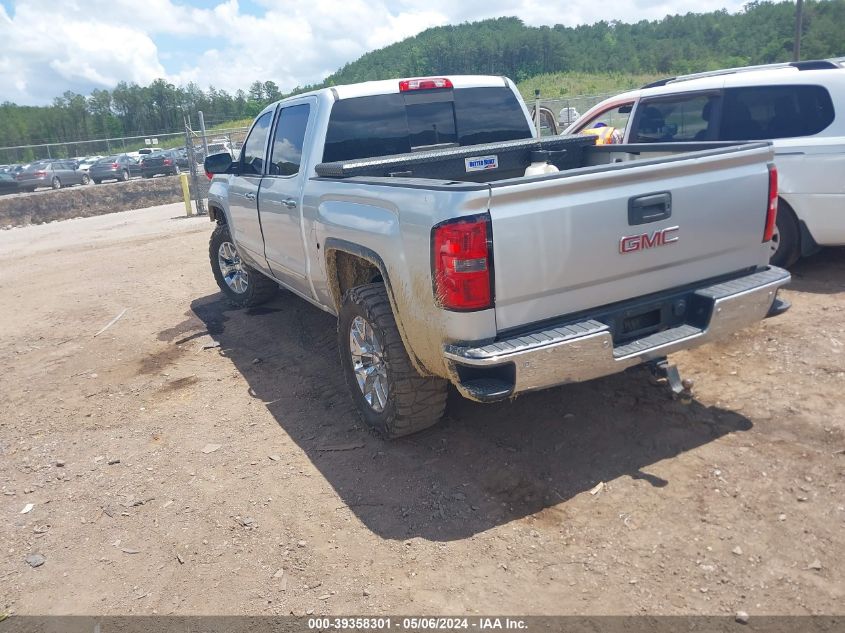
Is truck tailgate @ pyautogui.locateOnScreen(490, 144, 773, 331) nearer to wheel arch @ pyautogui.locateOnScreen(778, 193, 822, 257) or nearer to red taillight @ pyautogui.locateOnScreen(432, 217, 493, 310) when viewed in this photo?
red taillight @ pyautogui.locateOnScreen(432, 217, 493, 310)

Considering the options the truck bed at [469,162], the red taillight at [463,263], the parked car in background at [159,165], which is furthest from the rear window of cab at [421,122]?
the parked car in background at [159,165]

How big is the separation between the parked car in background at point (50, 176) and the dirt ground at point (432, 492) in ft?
86.4

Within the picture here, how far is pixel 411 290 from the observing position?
11.1ft

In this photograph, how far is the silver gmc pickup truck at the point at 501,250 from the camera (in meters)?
3.09

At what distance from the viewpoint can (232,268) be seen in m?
7.52

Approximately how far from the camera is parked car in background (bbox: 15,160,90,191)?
27.9m

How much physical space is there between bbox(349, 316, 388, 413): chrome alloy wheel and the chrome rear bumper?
0.88m

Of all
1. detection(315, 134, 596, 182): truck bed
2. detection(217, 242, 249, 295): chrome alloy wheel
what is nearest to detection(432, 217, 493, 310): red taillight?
detection(315, 134, 596, 182): truck bed

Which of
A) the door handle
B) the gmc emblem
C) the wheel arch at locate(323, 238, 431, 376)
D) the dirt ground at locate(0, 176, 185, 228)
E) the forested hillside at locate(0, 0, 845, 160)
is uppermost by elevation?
the forested hillside at locate(0, 0, 845, 160)

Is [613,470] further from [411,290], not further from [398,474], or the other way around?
[411,290]

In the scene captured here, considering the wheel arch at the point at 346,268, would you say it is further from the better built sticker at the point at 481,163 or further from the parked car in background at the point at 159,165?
the parked car in background at the point at 159,165

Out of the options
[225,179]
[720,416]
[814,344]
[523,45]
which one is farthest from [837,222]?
[523,45]

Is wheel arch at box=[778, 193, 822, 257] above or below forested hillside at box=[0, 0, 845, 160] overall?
below

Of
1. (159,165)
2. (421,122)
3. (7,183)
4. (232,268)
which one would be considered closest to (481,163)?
(421,122)
